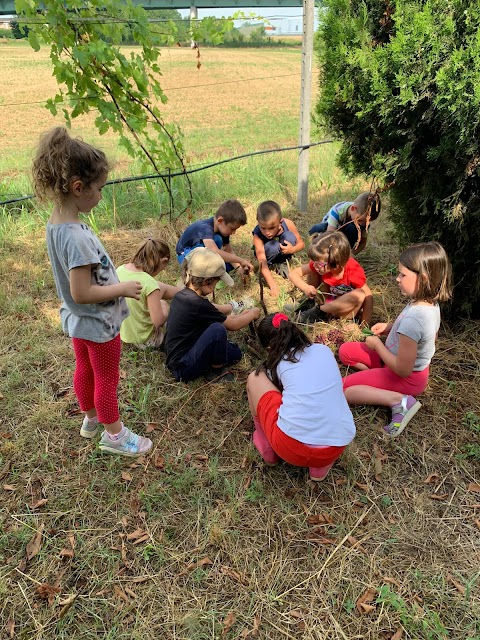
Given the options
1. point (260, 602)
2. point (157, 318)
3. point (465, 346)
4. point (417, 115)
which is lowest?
point (260, 602)

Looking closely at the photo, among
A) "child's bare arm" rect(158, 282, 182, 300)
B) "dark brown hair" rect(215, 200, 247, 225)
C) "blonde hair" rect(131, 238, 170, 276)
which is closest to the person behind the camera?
"blonde hair" rect(131, 238, 170, 276)

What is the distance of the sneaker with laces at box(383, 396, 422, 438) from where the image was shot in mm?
2717

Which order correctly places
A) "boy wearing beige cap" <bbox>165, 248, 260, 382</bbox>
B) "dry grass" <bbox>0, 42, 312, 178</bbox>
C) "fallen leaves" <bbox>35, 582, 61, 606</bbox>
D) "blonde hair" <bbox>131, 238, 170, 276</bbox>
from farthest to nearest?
→ "dry grass" <bbox>0, 42, 312, 178</bbox> → "blonde hair" <bbox>131, 238, 170, 276</bbox> → "boy wearing beige cap" <bbox>165, 248, 260, 382</bbox> → "fallen leaves" <bbox>35, 582, 61, 606</bbox>

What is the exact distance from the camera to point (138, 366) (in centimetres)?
336

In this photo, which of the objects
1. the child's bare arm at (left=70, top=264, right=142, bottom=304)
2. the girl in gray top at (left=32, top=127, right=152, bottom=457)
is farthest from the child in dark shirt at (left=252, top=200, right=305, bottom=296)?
the child's bare arm at (left=70, top=264, right=142, bottom=304)

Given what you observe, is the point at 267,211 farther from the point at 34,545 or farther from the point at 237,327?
the point at 34,545

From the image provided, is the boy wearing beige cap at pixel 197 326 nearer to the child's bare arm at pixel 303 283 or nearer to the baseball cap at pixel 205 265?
the baseball cap at pixel 205 265

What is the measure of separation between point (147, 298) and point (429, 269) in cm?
184

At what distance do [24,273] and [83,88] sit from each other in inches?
70.0

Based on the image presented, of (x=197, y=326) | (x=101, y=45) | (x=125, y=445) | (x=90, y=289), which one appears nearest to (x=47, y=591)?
(x=125, y=445)

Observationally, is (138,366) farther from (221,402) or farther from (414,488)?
→ (414,488)

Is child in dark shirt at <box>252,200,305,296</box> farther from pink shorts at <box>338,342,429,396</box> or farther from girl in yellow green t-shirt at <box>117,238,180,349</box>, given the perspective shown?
pink shorts at <box>338,342,429,396</box>

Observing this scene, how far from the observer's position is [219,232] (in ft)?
13.9

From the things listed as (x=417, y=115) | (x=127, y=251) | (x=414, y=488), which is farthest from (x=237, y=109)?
(x=414, y=488)
